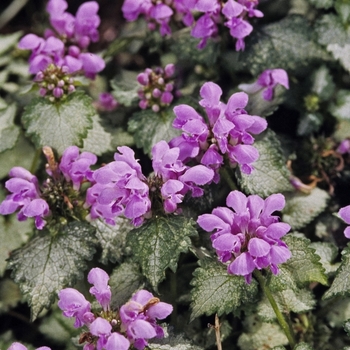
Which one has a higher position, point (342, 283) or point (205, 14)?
point (205, 14)

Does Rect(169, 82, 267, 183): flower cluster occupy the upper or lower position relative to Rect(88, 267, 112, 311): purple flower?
upper

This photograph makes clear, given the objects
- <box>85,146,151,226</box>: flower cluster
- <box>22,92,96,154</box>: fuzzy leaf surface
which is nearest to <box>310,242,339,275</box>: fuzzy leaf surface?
Result: <box>85,146,151,226</box>: flower cluster

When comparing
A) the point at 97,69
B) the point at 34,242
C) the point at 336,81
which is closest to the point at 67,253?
Answer: the point at 34,242

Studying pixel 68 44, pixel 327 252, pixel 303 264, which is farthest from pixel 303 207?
pixel 68 44

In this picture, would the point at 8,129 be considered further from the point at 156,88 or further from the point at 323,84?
the point at 323,84

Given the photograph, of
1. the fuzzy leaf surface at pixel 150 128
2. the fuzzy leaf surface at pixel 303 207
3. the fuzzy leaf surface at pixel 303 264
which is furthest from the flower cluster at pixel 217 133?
the fuzzy leaf surface at pixel 303 207

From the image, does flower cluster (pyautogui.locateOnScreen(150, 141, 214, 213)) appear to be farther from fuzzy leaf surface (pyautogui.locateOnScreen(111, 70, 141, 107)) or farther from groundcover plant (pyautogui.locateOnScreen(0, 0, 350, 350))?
fuzzy leaf surface (pyautogui.locateOnScreen(111, 70, 141, 107))

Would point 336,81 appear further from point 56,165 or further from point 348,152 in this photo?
point 56,165
